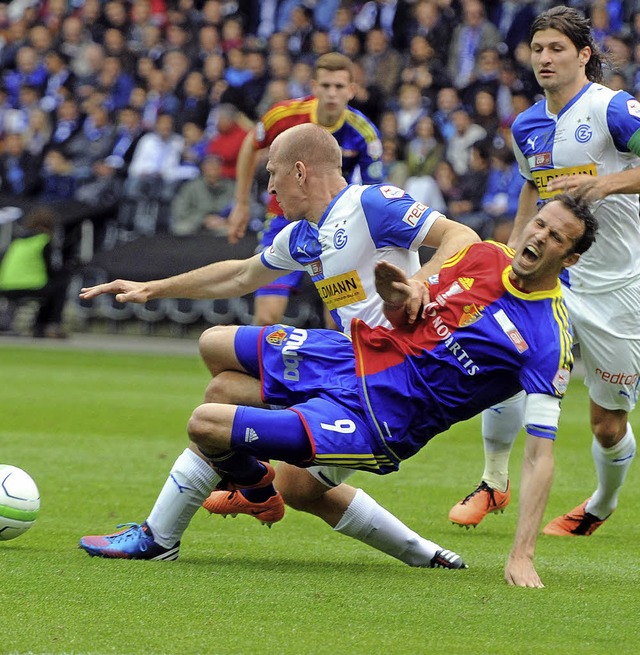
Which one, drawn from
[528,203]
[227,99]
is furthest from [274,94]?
[528,203]

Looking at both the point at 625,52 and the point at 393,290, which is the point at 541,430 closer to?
the point at 393,290

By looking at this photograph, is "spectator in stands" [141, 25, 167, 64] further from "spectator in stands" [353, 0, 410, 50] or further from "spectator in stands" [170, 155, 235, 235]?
"spectator in stands" [170, 155, 235, 235]

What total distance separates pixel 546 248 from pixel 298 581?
1.61 meters

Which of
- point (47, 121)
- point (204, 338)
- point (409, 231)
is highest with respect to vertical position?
point (409, 231)

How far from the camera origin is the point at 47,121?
73.3 ft

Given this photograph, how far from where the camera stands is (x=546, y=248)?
5145mm

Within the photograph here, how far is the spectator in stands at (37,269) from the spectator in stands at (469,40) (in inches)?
242

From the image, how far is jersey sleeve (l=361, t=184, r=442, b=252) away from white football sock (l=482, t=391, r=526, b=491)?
153 cm

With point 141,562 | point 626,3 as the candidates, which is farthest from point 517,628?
point 626,3

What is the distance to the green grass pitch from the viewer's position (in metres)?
4.31

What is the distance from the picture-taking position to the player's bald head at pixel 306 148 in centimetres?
566

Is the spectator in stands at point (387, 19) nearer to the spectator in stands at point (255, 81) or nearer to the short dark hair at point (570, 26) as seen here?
the spectator in stands at point (255, 81)

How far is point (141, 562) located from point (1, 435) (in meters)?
4.56

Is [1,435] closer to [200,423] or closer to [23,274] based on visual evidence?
[200,423]
